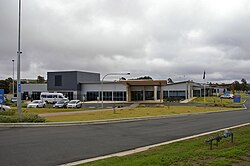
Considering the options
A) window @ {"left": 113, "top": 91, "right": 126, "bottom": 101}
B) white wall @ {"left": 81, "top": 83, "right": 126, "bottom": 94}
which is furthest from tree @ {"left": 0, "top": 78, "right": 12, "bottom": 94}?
window @ {"left": 113, "top": 91, "right": 126, "bottom": 101}

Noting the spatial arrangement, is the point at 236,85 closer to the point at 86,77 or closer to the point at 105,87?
the point at 86,77

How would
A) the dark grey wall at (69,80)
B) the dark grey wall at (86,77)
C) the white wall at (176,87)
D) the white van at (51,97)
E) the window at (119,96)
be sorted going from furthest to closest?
the dark grey wall at (86,77)
the dark grey wall at (69,80)
the white wall at (176,87)
the window at (119,96)
the white van at (51,97)

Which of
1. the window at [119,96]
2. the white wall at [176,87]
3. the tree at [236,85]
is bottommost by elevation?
the window at [119,96]

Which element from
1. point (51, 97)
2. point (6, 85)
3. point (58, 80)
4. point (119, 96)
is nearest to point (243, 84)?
point (119, 96)

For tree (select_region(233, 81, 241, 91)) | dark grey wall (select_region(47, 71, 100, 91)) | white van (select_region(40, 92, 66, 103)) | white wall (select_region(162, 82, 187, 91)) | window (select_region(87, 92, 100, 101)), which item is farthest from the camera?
tree (select_region(233, 81, 241, 91))

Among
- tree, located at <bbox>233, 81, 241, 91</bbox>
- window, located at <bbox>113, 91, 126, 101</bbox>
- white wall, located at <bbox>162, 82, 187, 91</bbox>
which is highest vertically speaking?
tree, located at <bbox>233, 81, 241, 91</bbox>

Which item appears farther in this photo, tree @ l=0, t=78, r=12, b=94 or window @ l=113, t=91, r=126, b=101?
tree @ l=0, t=78, r=12, b=94

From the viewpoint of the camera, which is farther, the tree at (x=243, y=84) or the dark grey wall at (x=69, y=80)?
the tree at (x=243, y=84)

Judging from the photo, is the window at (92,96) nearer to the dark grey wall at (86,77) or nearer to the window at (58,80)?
the dark grey wall at (86,77)

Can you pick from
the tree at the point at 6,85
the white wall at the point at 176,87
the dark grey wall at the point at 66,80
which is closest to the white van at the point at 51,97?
the dark grey wall at the point at 66,80

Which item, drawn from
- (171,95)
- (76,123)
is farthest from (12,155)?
(171,95)

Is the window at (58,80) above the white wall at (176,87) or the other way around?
above

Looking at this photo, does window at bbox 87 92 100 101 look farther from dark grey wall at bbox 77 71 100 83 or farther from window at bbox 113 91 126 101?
window at bbox 113 91 126 101

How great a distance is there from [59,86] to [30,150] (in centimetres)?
7221
